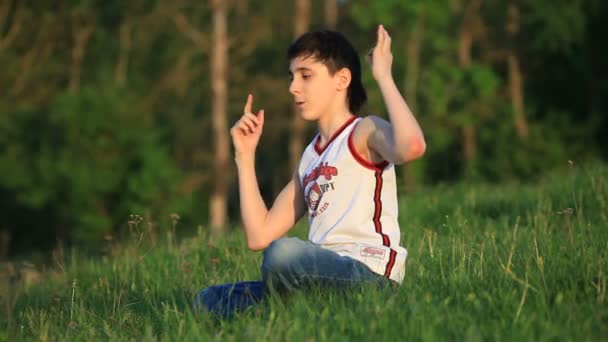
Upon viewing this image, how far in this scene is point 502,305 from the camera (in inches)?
156

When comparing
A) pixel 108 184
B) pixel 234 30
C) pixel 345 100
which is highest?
pixel 234 30

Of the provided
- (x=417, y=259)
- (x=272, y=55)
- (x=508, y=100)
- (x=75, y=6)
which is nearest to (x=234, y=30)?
(x=272, y=55)

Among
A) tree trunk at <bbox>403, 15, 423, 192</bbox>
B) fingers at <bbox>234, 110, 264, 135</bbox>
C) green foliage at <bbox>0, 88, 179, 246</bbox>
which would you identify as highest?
tree trunk at <bbox>403, 15, 423, 192</bbox>

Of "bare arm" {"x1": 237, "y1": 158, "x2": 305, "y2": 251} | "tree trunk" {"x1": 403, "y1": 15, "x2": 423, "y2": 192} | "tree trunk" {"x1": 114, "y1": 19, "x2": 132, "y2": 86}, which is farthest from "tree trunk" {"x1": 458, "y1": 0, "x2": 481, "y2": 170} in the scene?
"bare arm" {"x1": 237, "y1": 158, "x2": 305, "y2": 251}

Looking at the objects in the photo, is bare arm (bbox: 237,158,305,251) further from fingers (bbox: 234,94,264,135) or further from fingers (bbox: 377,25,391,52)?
fingers (bbox: 377,25,391,52)

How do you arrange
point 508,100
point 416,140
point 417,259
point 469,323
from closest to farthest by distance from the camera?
point 469,323, point 416,140, point 417,259, point 508,100

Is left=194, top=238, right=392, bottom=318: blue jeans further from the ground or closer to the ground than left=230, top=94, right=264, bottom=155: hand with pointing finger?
closer to the ground

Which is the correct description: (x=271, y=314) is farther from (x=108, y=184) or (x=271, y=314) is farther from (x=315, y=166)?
(x=108, y=184)

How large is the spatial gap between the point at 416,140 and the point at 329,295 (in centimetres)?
79

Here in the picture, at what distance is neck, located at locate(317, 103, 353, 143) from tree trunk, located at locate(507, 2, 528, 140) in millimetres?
28172

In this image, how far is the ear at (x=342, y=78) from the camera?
189 inches

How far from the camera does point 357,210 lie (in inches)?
173

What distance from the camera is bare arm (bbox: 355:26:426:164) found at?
4082mm

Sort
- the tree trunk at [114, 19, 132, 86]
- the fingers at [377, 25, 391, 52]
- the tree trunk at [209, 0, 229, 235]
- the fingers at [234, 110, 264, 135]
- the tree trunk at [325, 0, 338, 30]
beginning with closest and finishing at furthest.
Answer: the fingers at [377, 25, 391, 52] → the fingers at [234, 110, 264, 135] → the tree trunk at [209, 0, 229, 235] → the tree trunk at [325, 0, 338, 30] → the tree trunk at [114, 19, 132, 86]
